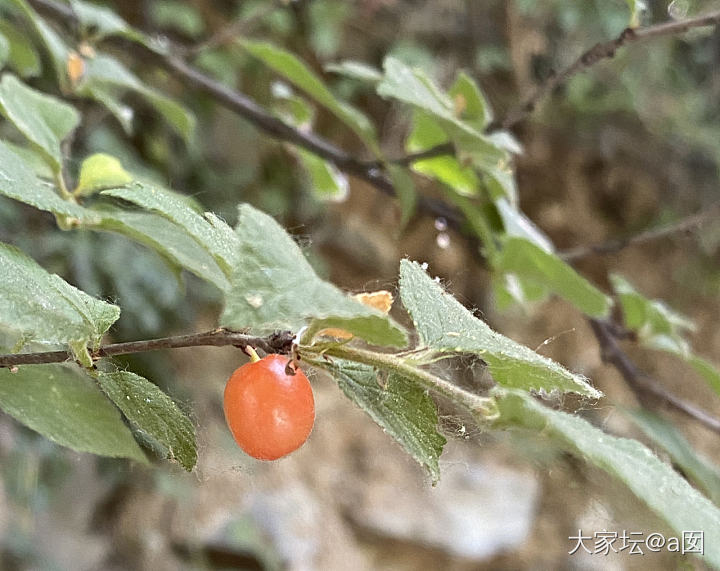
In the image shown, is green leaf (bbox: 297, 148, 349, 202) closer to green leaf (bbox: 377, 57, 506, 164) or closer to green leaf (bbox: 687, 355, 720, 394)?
green leaf (bbox: 377, 57, 506, 164)

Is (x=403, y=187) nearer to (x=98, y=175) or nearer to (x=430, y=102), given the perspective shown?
(x=430, y=102)

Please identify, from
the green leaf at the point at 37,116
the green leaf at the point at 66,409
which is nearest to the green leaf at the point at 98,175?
the green leaf at the point at 37,116

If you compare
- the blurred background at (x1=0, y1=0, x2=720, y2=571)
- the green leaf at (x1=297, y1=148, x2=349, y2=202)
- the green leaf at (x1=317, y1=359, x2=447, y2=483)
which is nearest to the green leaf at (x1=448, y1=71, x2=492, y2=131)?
the green leaf at (x1=297, y1=148, x2=349, y2=202)

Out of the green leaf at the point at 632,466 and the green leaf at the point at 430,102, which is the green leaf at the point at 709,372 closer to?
the green leaf at the point at 430,102

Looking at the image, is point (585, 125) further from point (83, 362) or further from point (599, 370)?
point (83, 362)

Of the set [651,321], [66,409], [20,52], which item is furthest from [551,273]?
[20,52]

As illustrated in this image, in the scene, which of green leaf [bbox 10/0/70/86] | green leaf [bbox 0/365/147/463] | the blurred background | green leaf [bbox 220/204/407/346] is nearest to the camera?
green leaf [bbox 220/204/407/346]
